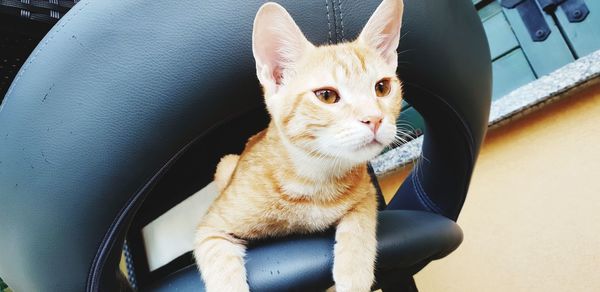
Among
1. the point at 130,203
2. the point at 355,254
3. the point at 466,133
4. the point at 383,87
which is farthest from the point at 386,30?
the point at 130,203

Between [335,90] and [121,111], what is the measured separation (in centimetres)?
37

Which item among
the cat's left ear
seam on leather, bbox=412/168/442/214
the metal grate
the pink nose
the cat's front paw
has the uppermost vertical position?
the metal grate

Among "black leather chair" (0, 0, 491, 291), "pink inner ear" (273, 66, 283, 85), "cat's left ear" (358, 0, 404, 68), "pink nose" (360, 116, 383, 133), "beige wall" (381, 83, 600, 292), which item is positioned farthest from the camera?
"beige wall" (381, 83, 600, 292)

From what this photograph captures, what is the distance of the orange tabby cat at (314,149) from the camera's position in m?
0.60

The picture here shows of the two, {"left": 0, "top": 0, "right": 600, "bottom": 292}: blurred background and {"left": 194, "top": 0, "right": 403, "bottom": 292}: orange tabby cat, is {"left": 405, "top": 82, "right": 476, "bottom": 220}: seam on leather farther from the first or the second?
{"left": 0, "top": 0, "right": 600, "bottom": 292}: blurred background

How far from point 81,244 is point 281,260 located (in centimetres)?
21

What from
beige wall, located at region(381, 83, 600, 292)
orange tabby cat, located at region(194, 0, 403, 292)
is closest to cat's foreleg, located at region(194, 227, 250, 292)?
orange tabby cat, located at region(194, 0, 403, 292)

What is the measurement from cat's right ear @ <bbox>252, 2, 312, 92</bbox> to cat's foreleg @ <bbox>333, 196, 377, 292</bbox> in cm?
24

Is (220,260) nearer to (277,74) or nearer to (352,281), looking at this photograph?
(352,281)

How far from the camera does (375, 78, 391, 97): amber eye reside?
2.37ft

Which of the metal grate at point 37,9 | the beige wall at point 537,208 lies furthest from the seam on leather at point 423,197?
the beige wall at point 537,208

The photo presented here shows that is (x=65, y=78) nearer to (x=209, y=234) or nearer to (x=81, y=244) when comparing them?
(x=81, y=244)

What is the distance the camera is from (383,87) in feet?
2.39

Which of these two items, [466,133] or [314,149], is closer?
[466,133]
